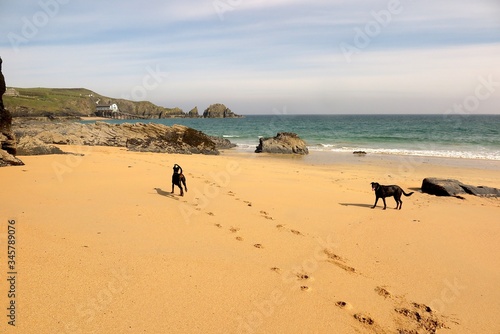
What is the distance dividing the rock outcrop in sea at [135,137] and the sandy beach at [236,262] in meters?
14.7

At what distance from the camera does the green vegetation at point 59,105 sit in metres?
98.1

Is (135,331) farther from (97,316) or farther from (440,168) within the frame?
(440,168)

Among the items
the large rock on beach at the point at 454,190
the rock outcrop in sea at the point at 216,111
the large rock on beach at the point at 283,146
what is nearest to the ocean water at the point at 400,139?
the large rock on beach at the point at 283,146

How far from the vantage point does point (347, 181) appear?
15.5 metres

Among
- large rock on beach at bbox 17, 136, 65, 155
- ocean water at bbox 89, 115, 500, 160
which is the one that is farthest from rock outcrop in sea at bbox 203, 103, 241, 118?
large rock on beach at bbox 17, 136, 65, 155

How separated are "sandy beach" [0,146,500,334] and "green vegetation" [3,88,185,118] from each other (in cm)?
10448

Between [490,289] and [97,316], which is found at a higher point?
[97,316]

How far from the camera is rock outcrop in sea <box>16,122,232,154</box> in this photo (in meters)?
24.9

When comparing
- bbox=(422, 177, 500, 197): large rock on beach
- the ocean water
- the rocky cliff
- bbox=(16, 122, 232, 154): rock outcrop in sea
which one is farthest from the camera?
the ocean water

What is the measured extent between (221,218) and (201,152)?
62.8 feet

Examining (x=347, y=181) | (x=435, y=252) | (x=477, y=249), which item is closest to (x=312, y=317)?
(x=435, y=252)

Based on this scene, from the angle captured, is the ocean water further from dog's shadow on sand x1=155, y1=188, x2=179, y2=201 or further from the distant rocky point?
the distant rocky point

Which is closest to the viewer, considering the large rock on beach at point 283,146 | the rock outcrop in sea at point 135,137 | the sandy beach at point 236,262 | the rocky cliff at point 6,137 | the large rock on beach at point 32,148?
the sandy beach at point 236,262

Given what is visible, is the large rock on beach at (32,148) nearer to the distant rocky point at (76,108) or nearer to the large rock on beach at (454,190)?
the large rock on beach at (454,190)
